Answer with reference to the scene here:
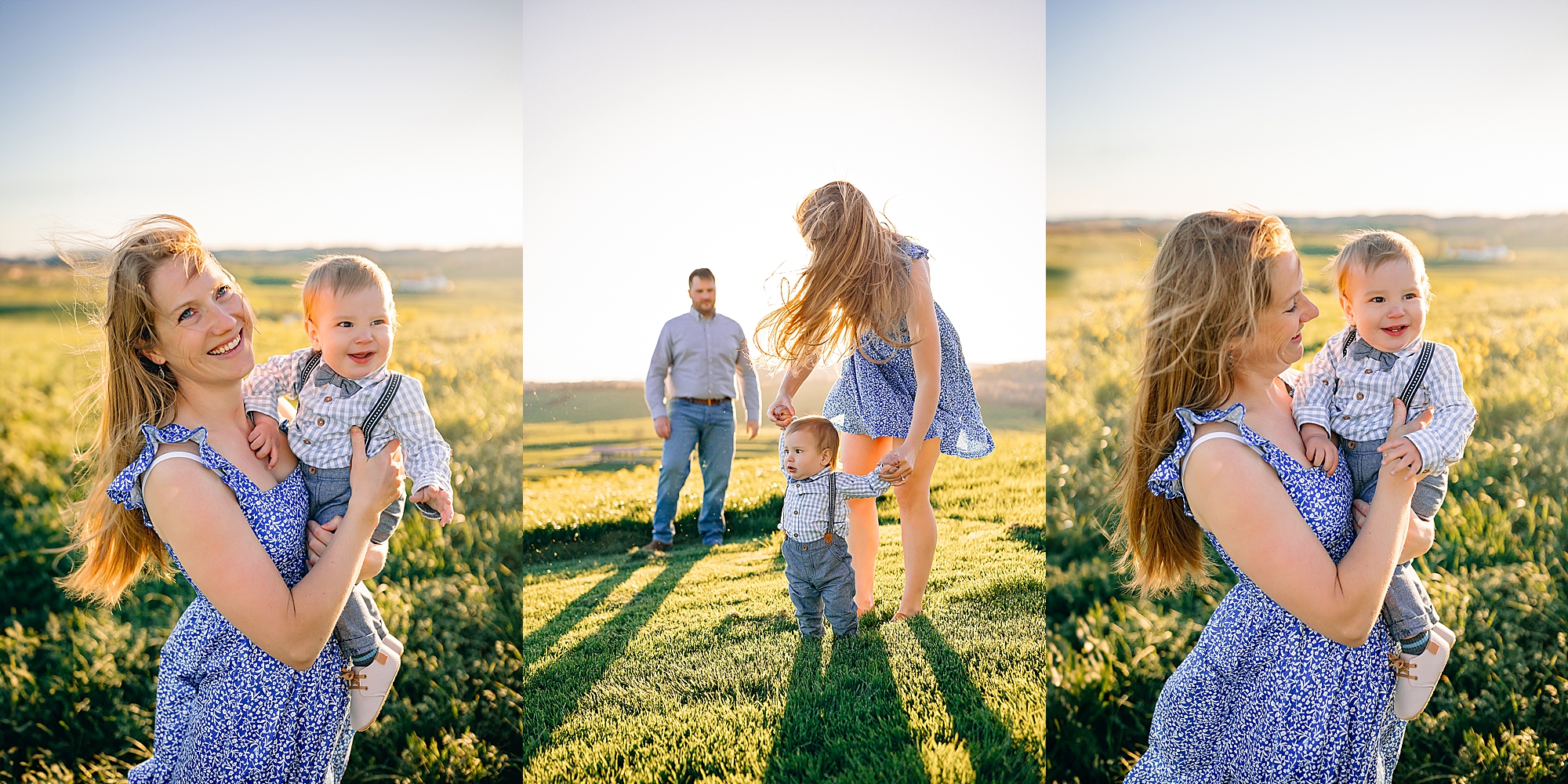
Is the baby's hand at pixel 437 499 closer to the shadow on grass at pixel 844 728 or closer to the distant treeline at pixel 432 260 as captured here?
the shadow on grass at pixel 844 728

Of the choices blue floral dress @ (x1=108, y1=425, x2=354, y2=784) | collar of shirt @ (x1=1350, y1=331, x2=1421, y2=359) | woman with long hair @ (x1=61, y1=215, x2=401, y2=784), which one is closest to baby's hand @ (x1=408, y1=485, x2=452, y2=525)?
woman with long hair @ (x1=61, y1=215, x2=401, y2=784)

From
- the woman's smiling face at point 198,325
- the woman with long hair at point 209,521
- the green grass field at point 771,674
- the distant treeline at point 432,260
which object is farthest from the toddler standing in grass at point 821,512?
the woman's smiling face at point 198,325

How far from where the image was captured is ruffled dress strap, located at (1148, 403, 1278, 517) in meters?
1.95

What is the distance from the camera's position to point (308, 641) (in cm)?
193

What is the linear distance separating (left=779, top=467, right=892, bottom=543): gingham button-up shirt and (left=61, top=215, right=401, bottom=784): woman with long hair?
216 cm

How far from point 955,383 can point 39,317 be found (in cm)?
472

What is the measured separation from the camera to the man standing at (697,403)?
19.5 ft

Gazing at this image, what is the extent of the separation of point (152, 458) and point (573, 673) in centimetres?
254

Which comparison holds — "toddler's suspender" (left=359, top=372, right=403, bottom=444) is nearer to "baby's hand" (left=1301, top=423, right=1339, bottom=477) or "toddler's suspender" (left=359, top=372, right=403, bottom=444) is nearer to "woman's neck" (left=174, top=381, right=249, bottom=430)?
"woman's neck" (left=174, top=381, right=249, bottom=430)

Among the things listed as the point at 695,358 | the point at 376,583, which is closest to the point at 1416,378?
the point at 376,583

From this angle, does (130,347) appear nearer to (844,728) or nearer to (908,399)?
(844,728)

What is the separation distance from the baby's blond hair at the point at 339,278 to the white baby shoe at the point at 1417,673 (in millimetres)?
2660

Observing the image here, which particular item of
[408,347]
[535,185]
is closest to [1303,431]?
[408,347]

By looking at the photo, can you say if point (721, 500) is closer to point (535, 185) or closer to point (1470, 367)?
point (535, 185)
